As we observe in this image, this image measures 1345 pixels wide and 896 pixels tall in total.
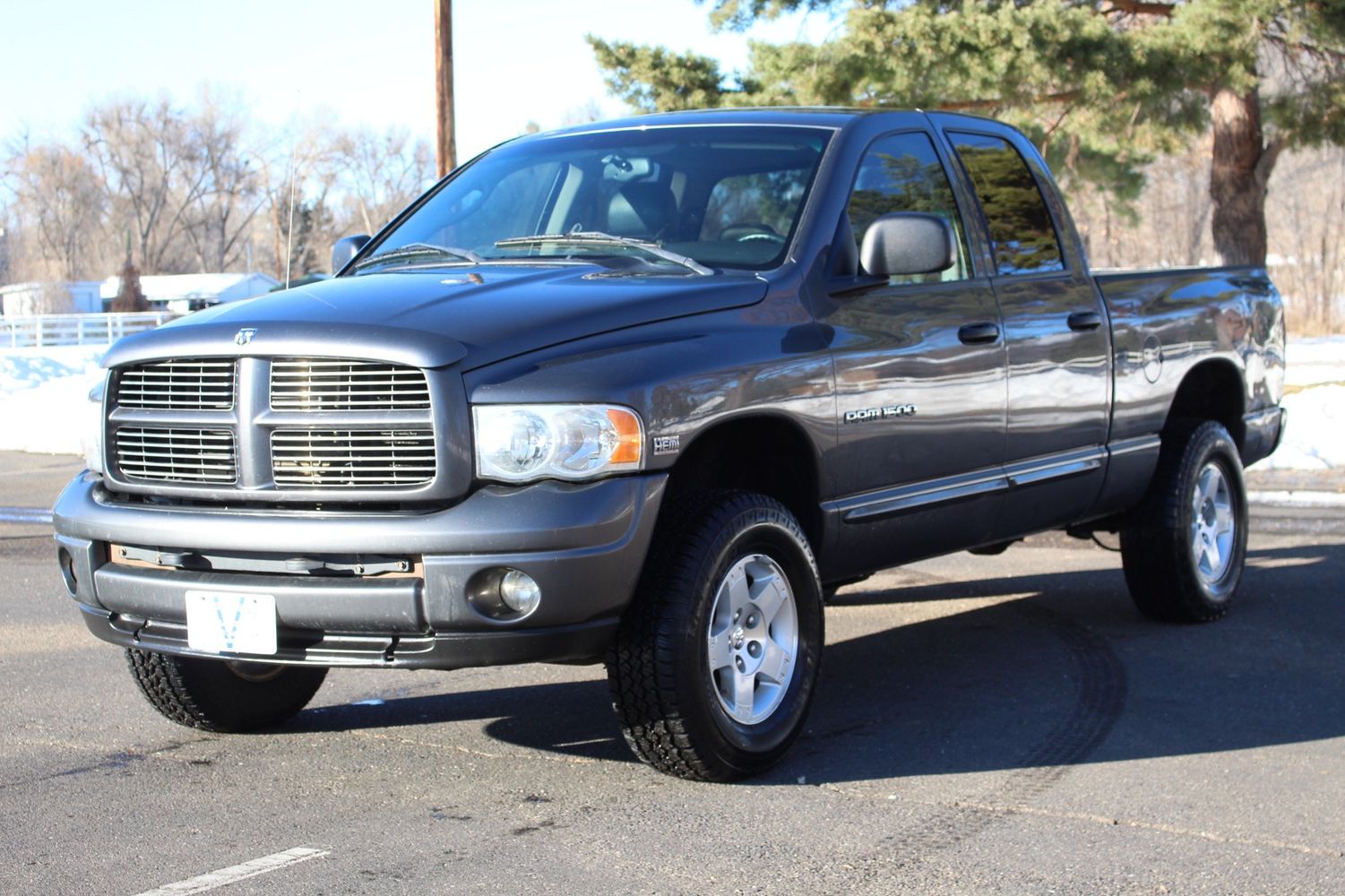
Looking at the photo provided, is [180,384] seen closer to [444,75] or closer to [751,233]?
[751,233]

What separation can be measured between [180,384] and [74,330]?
47608 mm

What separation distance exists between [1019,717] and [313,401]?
2652mm

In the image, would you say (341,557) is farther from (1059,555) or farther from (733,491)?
(1059,555)

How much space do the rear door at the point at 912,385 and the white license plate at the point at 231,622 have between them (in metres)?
1.84

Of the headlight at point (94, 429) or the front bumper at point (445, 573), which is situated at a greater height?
the headlight at point (94, 429)

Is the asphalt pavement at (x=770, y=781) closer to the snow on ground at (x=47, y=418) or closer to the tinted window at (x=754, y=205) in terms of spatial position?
the tinted window at (x=754, y=205)

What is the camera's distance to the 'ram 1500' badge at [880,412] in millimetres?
5230

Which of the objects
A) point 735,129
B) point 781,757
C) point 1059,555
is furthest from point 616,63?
point 781,757

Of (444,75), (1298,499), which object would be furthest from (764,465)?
(444,75)

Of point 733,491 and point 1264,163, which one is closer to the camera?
point 733,491

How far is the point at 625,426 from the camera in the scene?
4.34m

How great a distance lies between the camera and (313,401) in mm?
4383

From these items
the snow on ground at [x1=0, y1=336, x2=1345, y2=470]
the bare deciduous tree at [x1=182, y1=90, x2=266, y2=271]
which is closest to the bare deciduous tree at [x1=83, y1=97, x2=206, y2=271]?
the bare deciduous tree at [x1=182, y1=90, x2=266, y2=271]

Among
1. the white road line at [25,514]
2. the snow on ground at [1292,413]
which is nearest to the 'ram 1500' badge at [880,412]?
the snow on ground at [1292,413]
